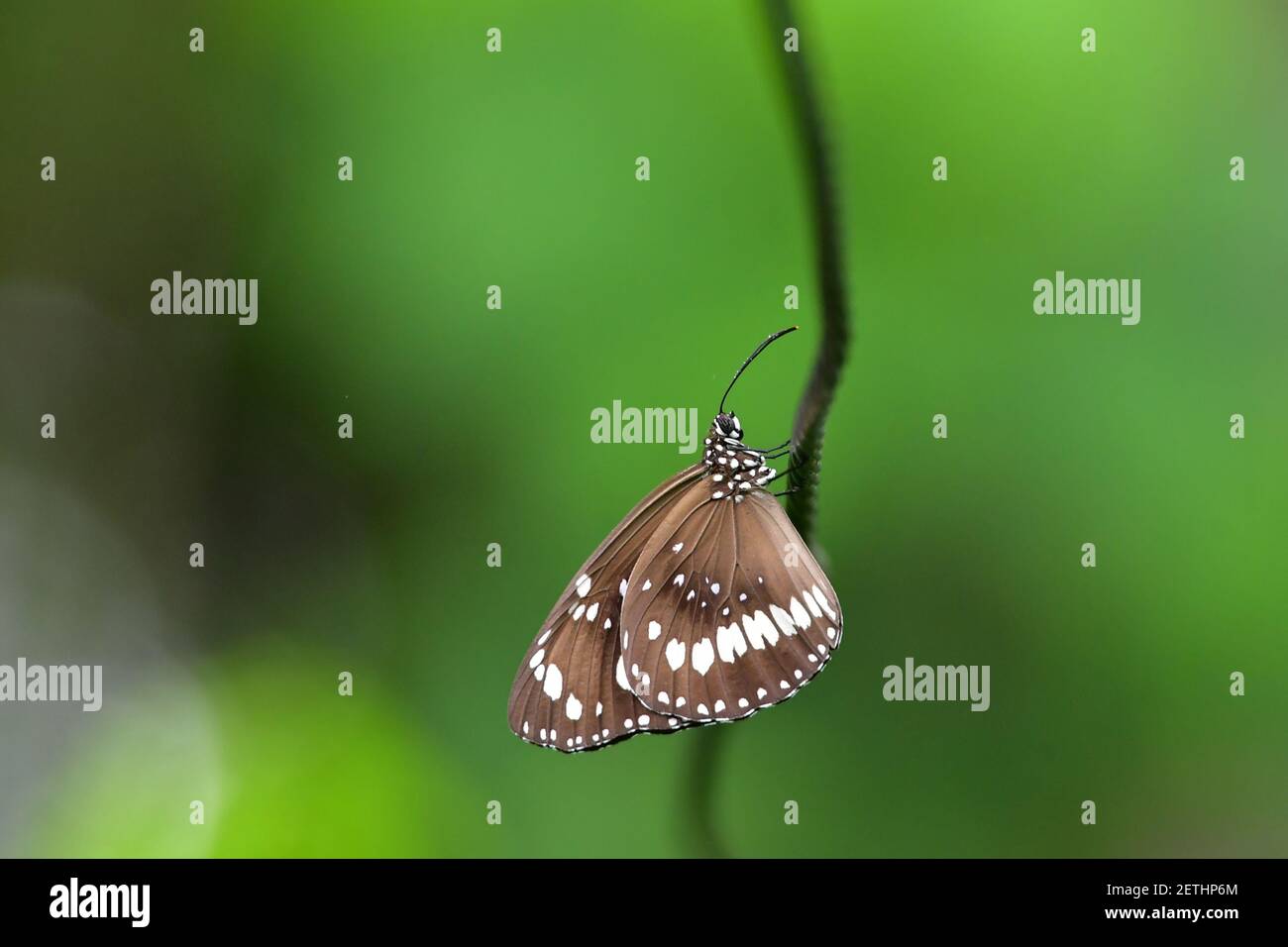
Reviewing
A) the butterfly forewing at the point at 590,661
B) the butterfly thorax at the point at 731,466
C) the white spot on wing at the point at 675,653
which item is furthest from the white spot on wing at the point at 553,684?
the butterfly thorax at the point at 731,466

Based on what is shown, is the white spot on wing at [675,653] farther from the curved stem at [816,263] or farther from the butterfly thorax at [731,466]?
the curved stem at [816,263]

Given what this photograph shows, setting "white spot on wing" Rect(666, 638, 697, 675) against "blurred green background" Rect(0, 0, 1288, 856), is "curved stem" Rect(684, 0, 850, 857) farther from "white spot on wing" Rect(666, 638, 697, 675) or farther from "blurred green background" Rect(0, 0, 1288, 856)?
"blurred green background" Rect(0, 0, 1288, 856)

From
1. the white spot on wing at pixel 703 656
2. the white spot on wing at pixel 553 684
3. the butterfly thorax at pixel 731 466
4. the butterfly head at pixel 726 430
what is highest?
the butterfly head at pixel 726 430

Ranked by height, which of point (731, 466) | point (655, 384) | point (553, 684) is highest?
point (655, 384)

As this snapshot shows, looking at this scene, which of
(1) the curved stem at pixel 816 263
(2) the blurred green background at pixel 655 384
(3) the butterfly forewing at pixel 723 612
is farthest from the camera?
(2) the blurred green background at pixel 655 384

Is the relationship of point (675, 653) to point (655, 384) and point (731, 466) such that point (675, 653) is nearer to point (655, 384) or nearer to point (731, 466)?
point (731, 466)

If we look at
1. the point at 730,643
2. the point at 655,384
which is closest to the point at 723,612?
the point at 730,643
